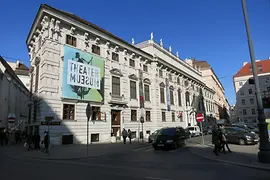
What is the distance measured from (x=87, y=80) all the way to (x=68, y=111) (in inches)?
167

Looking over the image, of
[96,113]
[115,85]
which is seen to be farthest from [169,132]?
[115,85]

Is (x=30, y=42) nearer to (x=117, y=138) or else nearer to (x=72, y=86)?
(x=72, y=86)

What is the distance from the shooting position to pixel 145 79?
110ft

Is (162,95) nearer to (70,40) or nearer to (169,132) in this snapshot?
(70,40)

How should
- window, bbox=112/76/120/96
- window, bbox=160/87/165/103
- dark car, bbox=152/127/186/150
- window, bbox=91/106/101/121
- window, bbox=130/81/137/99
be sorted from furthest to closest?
1. window, bbox=160/87/165/103
2. window, bbox=130/81/137/99
3. window, bbox=112/76/120/96
4. window, bbox=91/106/101/121
5. dark car, bbox=152/127/186/150

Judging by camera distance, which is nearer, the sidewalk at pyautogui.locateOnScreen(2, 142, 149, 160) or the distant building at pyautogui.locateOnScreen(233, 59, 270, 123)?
the sidewalk at pyautogui.locateOnScreen(2, 142, 149, 160)

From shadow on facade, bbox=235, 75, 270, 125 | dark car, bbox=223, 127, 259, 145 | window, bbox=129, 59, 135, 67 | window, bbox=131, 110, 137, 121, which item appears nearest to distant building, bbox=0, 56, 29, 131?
window, bbox=131, 110, 137, 121

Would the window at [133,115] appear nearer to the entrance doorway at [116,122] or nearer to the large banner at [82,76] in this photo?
the entrance doorway at [116,122]

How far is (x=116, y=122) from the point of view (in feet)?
87.2

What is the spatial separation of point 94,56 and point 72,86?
532 cm

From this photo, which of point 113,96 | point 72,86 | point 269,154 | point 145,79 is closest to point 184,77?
point 145,79

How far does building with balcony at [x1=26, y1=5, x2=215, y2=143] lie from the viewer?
20.4 meters

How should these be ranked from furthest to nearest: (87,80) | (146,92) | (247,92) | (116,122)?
(247,92)
(146,92)
(116,122)
(87,80)

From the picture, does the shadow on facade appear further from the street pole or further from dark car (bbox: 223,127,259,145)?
the street pole
